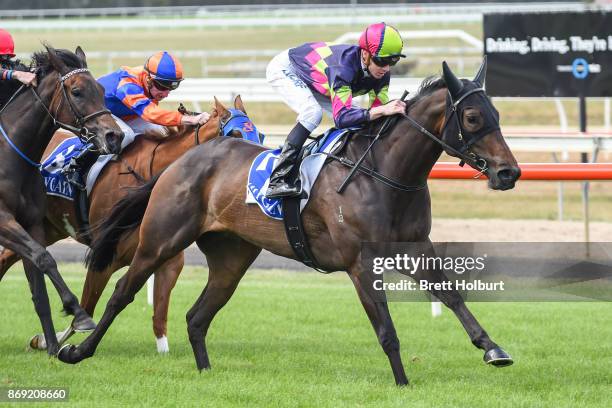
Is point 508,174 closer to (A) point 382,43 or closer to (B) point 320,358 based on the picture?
(A) point 382,43

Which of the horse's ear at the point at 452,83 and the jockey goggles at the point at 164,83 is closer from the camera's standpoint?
the horse's ear at the point at 452,83

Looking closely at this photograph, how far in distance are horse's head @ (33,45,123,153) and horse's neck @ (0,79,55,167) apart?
0.09 m

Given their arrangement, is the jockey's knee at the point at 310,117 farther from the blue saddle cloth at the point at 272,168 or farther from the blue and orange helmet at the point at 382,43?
the blue and orange helmet at the point at 382,43

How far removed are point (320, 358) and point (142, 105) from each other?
81.3 inches

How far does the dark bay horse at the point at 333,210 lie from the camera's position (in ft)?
19.1

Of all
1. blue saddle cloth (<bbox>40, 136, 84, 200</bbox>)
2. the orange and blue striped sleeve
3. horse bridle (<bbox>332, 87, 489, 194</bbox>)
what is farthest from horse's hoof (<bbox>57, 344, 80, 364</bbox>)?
horse bridle (<bbox>332, 87, 489, 194</bbox>)

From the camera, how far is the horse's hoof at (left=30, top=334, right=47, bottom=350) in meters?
7.31

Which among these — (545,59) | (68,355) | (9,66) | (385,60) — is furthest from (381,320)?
(545,59)

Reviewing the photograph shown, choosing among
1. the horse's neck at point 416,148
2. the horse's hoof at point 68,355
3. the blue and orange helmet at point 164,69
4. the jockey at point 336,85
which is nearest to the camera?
the horse's neck at point 416,148

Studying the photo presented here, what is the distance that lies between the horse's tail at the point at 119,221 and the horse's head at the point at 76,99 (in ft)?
1.12

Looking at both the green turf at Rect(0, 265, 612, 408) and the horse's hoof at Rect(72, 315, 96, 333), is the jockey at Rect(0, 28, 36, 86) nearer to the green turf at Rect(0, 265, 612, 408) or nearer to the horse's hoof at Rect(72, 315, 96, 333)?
the horse's hoof at Rect(72, 315, 96, 333)

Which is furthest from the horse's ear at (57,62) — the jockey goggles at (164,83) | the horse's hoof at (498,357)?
the horse's hoof at (498,357)

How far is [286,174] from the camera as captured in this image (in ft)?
20.7

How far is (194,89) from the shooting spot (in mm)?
18578
